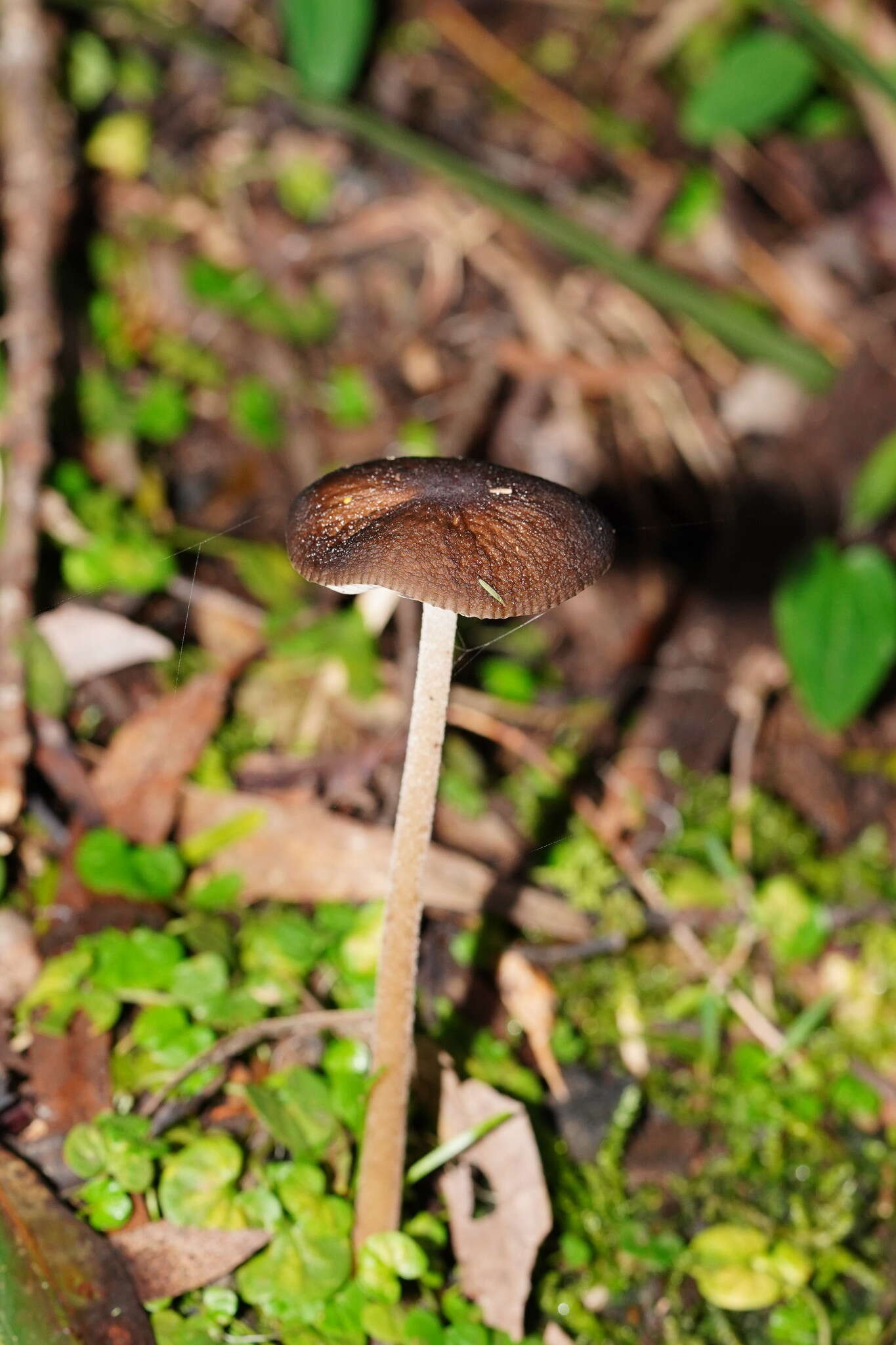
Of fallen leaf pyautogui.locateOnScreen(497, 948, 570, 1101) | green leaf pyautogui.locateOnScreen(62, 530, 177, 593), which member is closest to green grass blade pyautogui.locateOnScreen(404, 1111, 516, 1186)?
fallen leaf pyautogui.locateOnScreen(497, 948, 570, 1101)

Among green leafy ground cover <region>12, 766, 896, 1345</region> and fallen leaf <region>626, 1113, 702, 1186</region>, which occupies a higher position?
green leafy ground cover <region>12, 766, 896, 1345</region>

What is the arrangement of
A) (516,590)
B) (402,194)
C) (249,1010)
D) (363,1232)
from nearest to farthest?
(516,590) < (363,1232) < (249,1010) < (402,194)

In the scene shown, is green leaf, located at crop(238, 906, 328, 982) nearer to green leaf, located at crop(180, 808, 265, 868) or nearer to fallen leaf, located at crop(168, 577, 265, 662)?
green leaf, located at crop(180, 808, 265, 868)

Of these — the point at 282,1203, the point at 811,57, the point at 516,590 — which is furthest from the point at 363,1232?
the point at 811,57

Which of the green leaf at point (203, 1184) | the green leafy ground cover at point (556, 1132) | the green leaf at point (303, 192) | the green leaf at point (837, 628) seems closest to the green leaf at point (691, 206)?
the green leaf at point (303, 192)

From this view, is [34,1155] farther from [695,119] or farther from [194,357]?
[695,119]

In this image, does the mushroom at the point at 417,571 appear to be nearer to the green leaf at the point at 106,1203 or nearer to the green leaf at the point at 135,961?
the green leaf at the point at 106,1203
